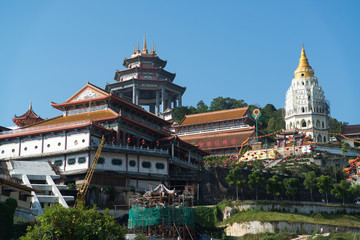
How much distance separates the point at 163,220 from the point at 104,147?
15.8 meters

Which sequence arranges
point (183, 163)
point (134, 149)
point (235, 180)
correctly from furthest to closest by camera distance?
point (183, 163) → point (134, 149) → point (235, 180)

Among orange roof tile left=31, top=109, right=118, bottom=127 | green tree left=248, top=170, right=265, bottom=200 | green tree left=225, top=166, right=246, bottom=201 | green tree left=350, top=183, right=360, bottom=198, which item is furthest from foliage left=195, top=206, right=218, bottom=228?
green tree left=350, top=183, right=360, bottom=198

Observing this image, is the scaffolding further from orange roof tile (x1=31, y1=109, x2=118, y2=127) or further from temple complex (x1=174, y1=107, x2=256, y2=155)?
temple complex (x1=174, y1=107, x2=256, y2=155)

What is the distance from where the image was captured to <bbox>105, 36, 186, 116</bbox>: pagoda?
12038 cm

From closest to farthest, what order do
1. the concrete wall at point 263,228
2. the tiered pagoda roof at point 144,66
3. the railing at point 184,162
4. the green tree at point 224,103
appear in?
the concrete wall at point 263,228 → the railing at point 184,162 → the tiered pagoda roof at point 144,66 → the green tree at point 224,103

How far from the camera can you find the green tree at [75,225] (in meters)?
39.4

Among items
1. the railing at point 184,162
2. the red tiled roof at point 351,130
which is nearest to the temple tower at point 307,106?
the red tiled roof at point 351,130

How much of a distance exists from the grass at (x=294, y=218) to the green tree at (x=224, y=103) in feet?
223

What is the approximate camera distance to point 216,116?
4345 inches

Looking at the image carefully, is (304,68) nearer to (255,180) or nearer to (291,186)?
(291,186)

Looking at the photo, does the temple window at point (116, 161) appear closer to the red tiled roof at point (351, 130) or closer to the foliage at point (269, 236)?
the foliage at point (269, 236)

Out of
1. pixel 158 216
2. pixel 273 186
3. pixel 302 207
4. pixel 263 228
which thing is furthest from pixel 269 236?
pixel 158 216

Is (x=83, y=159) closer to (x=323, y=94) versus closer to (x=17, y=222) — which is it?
(x=17, y=222)

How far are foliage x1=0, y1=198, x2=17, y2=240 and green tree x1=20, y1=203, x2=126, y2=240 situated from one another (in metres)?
6.40
